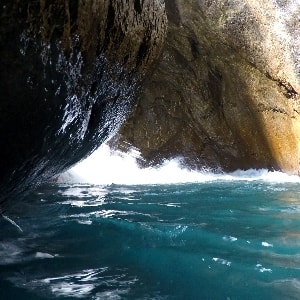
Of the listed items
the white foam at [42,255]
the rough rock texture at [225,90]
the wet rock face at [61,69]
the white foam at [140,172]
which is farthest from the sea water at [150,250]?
the rough rock texture at [225,90]

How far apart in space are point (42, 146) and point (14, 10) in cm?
95

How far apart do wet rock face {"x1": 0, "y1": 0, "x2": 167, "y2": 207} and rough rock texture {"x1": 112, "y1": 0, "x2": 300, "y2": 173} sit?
799 cm

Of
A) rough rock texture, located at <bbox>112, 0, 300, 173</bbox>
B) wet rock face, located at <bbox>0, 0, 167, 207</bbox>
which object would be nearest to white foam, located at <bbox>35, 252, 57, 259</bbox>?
wet rock face, located at <bbox>0, 0, 167, 207</bbox>

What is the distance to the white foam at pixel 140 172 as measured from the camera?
32.0ft

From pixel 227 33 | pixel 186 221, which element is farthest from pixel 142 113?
pixel 186 221

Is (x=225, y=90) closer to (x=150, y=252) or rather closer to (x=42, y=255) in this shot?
(x=150, y=252)

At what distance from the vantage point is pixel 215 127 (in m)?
12.5

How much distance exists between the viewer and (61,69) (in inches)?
78.7

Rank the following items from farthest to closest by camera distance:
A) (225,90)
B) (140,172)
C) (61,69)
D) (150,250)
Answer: (225,90) < (140,172) < (150,250) < (61,69)

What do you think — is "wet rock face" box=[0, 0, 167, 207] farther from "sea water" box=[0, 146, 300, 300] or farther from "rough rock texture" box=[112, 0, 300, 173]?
"rough rock texture" box=[112, 0, 300, 173]

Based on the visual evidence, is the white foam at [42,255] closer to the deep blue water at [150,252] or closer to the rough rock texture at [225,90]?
the deep blue water at [150,252]

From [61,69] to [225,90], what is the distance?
1049cm

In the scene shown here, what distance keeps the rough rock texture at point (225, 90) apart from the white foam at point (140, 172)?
13.5 inches

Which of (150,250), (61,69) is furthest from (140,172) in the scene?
(61,69)
